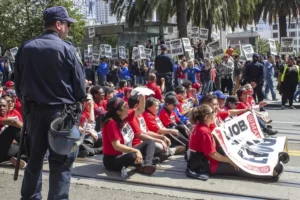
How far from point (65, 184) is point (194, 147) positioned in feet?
7.91

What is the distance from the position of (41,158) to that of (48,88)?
26.0 inches

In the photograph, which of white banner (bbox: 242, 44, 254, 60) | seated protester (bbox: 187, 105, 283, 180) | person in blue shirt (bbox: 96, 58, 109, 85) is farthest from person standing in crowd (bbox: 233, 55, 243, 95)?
seated protester (bbox: 187, 105, 283, 180)

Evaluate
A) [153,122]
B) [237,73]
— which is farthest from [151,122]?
[237,73]

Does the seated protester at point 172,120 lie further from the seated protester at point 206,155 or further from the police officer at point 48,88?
the police officer at point 48,88

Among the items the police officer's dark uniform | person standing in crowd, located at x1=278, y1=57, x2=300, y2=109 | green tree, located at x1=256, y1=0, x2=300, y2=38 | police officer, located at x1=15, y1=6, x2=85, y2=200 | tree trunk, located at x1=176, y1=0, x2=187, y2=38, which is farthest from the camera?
green tree, located at x1=256, y1=0, x2=300, y2=38

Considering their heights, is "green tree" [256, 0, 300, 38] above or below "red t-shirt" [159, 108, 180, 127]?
above

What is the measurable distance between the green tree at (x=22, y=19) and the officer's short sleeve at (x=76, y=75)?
2413 cm

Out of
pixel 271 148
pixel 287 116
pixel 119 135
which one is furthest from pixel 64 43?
pixel 287 116

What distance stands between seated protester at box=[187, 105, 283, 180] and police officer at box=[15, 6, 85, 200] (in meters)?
2.29

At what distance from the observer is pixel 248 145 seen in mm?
6492

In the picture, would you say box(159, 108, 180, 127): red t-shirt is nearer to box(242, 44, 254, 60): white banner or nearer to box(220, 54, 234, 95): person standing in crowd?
box(220, 54, 234, 95): person standing in crowd

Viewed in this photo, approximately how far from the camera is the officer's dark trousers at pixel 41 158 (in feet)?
12.6

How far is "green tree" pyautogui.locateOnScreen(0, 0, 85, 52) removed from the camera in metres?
27.4

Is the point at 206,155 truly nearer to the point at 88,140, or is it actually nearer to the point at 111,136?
the point at 111,136
